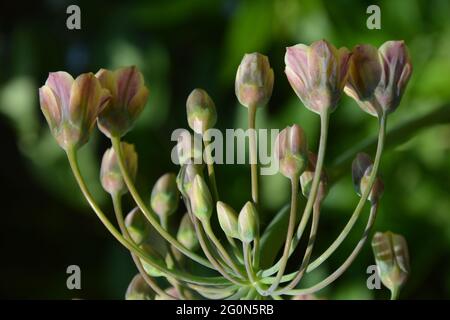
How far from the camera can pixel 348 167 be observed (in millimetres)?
764

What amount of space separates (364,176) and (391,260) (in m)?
0.09

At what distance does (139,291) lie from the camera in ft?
2.47

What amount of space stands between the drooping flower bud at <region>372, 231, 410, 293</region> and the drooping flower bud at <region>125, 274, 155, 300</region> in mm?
210

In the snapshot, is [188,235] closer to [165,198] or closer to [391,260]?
[165,198]

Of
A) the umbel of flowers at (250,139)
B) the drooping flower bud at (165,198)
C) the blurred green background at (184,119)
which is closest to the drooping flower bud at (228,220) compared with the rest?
the umbel of flowers at (250,139)

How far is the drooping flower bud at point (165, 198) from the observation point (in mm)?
762

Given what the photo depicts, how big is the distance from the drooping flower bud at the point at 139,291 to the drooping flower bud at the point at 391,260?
210 mm

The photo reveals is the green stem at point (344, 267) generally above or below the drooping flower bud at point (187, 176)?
below

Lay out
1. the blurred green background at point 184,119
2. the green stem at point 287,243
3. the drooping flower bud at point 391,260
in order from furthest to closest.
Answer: the blurred green background at point 184,119 → the drooping flower bud at point 391,260 → the green stem at point 287,243

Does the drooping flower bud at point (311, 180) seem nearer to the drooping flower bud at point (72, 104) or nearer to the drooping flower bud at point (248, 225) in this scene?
the drooping flower bud at point (248, 225)

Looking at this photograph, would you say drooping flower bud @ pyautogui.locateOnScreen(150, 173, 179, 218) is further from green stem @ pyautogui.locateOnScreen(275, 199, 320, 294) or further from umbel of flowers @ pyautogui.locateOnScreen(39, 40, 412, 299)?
green stem @ pyautogui.locateOnScreen(275, 199, 320, 294)

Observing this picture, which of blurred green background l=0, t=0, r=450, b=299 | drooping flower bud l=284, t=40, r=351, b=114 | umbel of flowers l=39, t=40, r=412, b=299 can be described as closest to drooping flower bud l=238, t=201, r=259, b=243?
umbel of flowers l=39, t=40, r=412, b=299

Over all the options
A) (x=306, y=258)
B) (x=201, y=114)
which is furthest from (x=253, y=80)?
(x=306, y=258)
